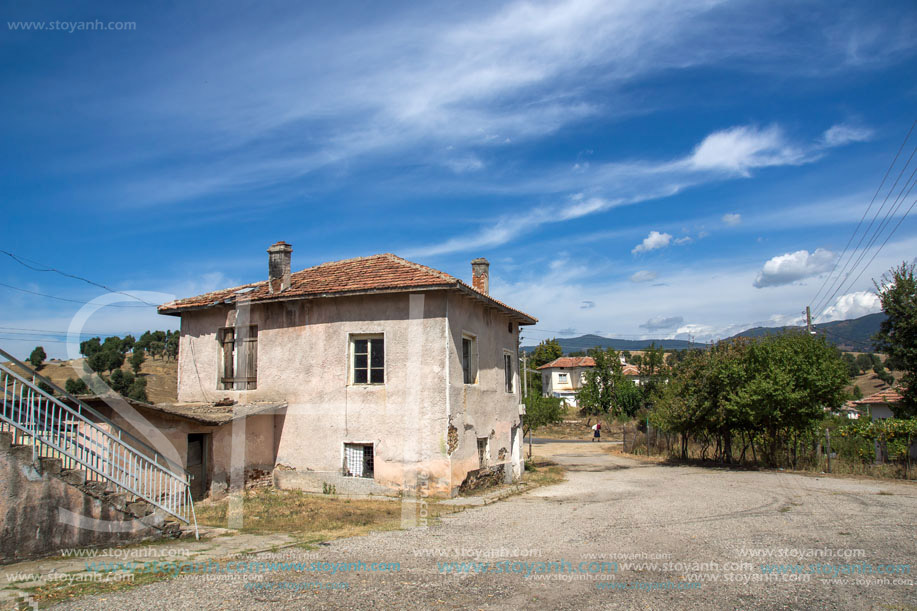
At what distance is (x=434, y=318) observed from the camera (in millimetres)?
15344

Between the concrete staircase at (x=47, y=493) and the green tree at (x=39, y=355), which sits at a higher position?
the green tree at (x=39, y=355)

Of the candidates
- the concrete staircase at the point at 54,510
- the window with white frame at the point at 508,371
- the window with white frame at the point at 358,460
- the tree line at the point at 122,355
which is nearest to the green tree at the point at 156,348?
the tree line at the point at 122,355

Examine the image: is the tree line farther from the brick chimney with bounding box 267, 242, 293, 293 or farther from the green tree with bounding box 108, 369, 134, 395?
the brick chimney with bounding box 267, 242, 293, 293

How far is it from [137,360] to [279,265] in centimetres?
3228

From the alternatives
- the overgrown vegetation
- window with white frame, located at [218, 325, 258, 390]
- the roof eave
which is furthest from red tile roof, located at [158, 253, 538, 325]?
the overgrown vegetation

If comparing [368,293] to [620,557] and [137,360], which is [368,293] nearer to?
[620,557]

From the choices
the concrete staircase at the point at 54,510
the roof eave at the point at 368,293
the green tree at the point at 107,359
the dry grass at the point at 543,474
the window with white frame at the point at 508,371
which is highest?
the roof eave at the point at 368,293

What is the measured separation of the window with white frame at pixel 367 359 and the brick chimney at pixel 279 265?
3088mm

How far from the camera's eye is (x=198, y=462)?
49.9 feet

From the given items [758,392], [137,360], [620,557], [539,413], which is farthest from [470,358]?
[137,360]

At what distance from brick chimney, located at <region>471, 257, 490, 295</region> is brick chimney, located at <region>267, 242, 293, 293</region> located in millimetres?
6280

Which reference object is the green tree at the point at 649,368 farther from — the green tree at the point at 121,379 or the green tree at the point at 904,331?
the green tree at the point at 121,379

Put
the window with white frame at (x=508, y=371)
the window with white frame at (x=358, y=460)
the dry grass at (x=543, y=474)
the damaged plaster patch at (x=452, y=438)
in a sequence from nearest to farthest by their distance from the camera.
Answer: the damaged plaster patch at (x=452, y=438), the window with white frame at (x=358, y=460), the dry grass at (x=543, y=474), the window with white frame at (x=508, y=371)

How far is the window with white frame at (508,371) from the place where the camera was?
65.9ft
